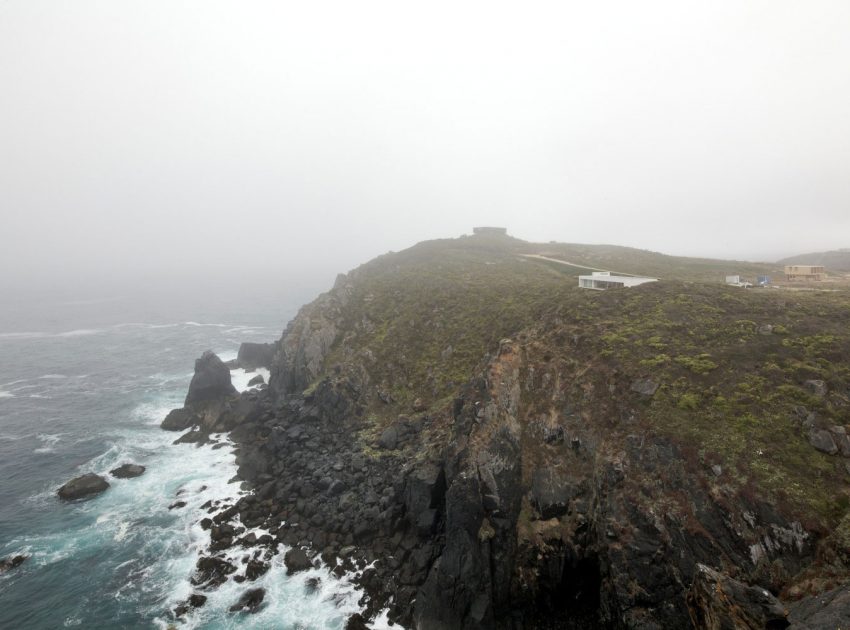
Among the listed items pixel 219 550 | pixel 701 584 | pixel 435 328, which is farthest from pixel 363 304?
pixel 701 584

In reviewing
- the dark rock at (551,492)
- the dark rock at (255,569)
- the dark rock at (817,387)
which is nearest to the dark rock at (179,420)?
the dark rock at (255,569)

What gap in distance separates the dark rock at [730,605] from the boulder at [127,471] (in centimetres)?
5013

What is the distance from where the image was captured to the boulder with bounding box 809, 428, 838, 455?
19.7m

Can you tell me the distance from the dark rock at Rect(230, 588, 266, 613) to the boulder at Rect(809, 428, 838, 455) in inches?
1375

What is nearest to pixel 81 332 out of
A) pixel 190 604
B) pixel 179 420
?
pixel 179 420

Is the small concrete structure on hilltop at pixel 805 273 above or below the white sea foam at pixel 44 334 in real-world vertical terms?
above

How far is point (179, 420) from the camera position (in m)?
54.2

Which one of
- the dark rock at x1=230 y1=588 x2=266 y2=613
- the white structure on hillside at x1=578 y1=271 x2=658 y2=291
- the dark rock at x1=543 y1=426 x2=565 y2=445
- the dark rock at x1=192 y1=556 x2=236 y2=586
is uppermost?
the white structure on hillside at x1=578 y1=271 x2=658 y2=291

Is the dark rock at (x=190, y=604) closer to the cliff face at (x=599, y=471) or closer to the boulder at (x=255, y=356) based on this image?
the cliff face at (x=599, y=471)

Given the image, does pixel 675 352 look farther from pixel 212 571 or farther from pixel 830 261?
pixel 830 261

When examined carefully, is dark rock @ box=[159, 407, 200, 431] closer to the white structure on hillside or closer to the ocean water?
the ocean water

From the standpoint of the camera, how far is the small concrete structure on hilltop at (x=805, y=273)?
52.3 metres

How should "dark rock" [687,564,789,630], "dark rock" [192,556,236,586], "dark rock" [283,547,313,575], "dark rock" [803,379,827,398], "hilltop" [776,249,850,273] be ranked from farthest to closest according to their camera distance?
1. "hilltop" [776,249,850,273]
2. "dark rock" [283,547,313,575]
3. "dark rock" [192,556,236,586]
4. "dark rock" [803,379,827,398]
5. "dark rock" [687,564,789,630]

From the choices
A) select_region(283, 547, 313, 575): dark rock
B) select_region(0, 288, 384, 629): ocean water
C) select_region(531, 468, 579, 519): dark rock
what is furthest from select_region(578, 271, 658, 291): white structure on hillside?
select_region(283, 547, 313, 575): dark rock
